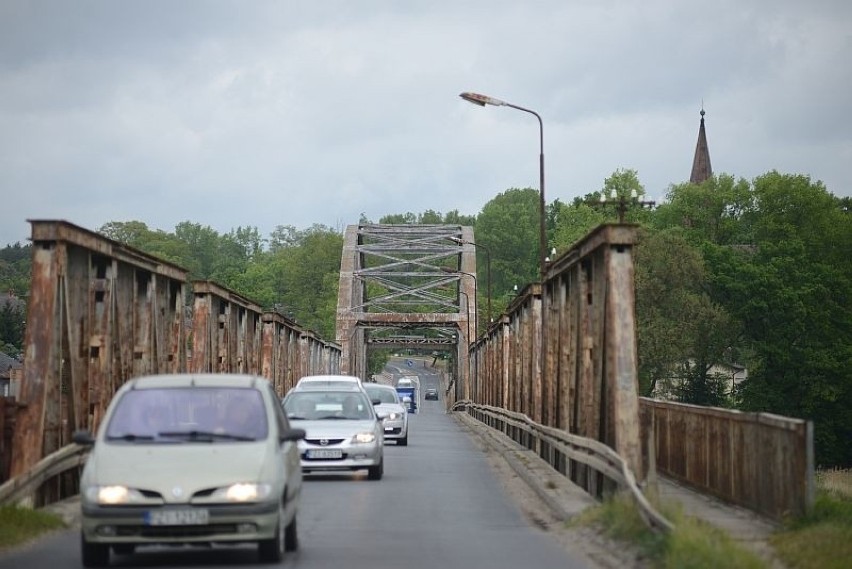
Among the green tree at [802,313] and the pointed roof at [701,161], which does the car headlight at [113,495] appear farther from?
the pointed roof at [701,161]

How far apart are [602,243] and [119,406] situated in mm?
6525

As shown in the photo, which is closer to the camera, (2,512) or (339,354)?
(2,512)

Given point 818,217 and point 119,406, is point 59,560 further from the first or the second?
point 818,217

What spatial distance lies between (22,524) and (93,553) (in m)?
2.55

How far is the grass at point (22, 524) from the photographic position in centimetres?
1402

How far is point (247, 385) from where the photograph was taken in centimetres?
1369

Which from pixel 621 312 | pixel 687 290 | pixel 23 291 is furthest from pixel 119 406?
pixel 23 291

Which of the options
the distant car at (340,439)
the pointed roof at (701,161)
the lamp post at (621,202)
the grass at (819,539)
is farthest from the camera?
the pointed roof at (701,161)

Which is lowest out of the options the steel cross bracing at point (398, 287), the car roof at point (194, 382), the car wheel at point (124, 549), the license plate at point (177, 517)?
the car wheel at point (124, 549)

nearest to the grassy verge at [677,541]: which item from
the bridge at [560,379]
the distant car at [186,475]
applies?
the bridge at [560,379]

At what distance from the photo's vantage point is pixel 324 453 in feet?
79.5

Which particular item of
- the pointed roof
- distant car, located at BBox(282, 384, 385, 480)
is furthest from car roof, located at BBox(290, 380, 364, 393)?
the pointed roof

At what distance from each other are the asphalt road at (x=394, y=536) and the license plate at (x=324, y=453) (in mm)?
385

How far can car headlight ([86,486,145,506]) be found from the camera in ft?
39.9
